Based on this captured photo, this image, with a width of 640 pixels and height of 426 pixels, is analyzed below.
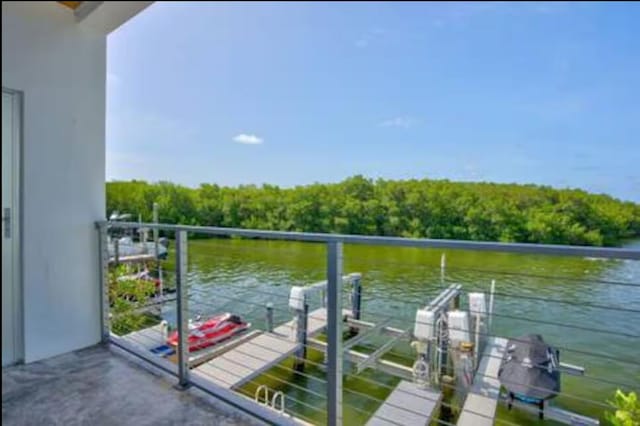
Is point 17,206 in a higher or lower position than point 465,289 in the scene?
higher

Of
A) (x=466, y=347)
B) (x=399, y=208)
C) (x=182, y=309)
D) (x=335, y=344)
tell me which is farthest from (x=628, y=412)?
(x=399, y=208)

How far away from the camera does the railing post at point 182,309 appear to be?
1897 mm

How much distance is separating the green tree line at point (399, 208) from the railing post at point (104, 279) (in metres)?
5.19

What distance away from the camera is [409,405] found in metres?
4.41

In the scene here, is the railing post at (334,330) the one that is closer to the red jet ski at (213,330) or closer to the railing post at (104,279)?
the railing post at (104,279)

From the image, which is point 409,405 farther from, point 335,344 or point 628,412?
point 335,344

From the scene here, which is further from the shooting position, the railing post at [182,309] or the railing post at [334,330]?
the railing post at [182,309]

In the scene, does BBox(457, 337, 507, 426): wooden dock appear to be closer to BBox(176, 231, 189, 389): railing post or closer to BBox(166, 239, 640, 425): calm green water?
BBox(166, 239, 640, 425): calm green water

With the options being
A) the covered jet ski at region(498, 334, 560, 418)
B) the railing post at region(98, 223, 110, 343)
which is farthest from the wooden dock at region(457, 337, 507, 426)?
the railing post at region(98, 223, 110, 343)

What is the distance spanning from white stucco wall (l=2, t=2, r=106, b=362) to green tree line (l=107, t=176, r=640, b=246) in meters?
5.23

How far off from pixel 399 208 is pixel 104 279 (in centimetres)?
1243

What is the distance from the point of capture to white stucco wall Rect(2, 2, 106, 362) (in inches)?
78.1

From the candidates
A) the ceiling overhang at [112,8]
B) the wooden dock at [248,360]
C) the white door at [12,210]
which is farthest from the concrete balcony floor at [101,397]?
the wooden dock at [248,360]

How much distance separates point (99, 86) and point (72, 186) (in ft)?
1.88
